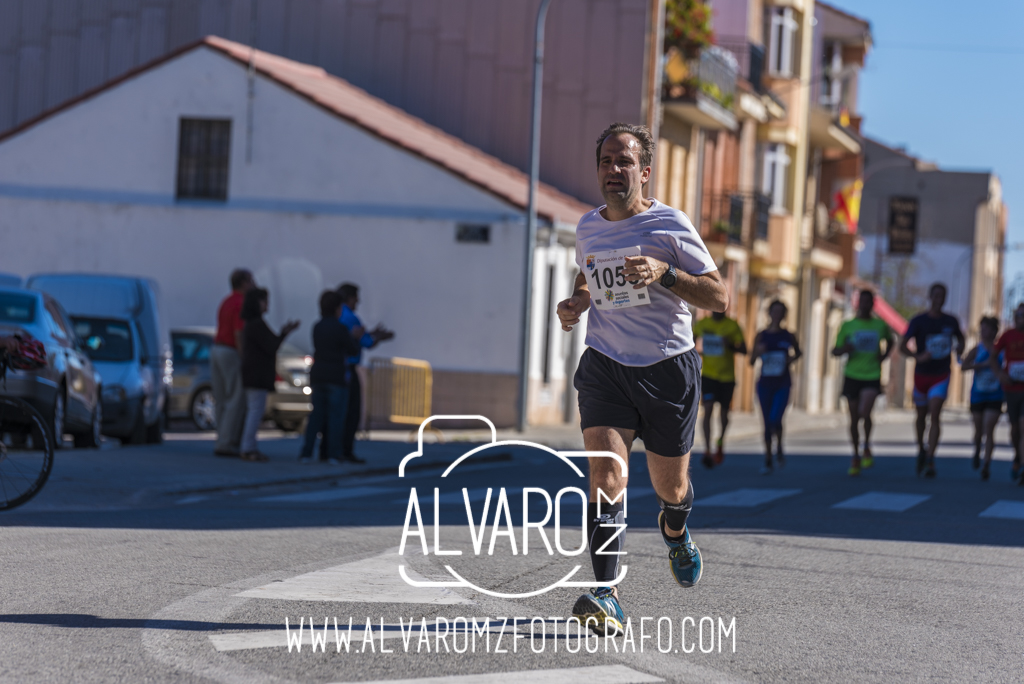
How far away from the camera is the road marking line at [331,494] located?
11.6m

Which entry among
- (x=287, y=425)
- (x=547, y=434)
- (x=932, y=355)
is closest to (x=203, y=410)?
(x=287, y=425)

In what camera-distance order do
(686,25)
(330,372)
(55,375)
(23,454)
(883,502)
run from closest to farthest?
1. (23,454)
2. (883,502)
3. (55,375)
4. (330,372)
5. (686,25)

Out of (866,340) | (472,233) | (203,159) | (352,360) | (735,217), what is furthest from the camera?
(735,217)

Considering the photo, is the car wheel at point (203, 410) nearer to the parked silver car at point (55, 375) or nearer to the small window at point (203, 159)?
the small window at point (203, 159)

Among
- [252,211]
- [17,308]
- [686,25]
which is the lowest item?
[17,308]

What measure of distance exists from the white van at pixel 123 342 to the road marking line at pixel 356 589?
381 inches

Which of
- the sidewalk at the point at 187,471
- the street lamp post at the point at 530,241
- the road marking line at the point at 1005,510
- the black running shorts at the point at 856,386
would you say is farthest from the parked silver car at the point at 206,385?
the road marking line at the point at 1005,510

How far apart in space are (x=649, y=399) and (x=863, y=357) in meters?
10.3

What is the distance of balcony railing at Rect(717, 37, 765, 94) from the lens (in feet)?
121

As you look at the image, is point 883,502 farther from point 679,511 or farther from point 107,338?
point 107,338

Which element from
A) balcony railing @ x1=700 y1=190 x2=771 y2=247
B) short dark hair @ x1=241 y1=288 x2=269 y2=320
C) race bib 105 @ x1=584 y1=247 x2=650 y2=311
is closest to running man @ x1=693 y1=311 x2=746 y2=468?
short dark hair @ x1=241 y1=288 x2=269 y2=320

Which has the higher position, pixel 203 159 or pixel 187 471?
pixel 203 159

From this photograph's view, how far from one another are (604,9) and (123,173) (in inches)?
410

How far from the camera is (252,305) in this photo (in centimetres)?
1416
